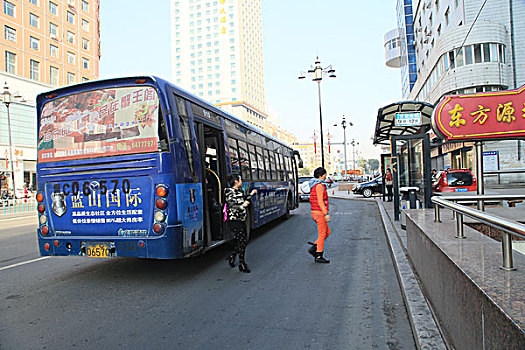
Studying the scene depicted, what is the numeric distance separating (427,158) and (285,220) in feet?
21.1

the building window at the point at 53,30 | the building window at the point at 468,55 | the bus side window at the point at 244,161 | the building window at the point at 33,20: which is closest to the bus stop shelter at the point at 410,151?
the bus side window at the point at 244,161

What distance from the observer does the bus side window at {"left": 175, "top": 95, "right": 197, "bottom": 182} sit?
609 centimetres

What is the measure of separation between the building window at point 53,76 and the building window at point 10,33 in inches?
204

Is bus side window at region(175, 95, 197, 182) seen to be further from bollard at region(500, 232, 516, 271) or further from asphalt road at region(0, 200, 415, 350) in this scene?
bollard at region(500, 232, 516, 271)

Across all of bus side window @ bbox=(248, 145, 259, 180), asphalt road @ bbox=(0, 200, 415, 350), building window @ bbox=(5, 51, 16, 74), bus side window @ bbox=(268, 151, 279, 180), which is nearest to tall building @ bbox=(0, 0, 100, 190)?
building window @ bbox=(5, 51, 16, 74)

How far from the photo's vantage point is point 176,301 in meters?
5.10

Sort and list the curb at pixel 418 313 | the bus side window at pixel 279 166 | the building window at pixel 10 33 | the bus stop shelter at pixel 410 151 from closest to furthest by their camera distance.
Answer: the curb at pixel 418 313, the bus stop shelter at pixel 410 151, the bus side window at pixel 279 166, the building window at pixel 10 33

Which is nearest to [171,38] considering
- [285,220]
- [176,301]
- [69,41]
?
[69,41]

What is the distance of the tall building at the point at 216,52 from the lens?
112m

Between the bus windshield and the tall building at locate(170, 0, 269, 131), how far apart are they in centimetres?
10369

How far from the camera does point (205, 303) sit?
500 cm

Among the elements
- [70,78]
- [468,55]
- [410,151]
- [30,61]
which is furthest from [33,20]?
[410,151]

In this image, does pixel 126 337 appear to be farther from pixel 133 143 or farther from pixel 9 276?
pixel 9 276

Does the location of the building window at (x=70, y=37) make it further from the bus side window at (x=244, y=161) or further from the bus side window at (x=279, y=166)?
the bus side window at (x=244, y=161)
